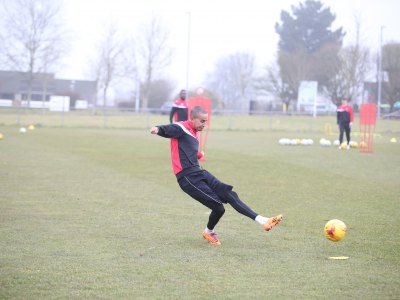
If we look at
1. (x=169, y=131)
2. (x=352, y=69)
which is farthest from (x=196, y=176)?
(x=352, y=69)

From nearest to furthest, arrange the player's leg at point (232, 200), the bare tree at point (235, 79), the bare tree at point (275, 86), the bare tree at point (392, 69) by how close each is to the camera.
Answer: the player's leg at point (232, 200) < the bare tree at point (392, 69) < the bare tree at point (275, 86) < the bare tree at point (235, 79)

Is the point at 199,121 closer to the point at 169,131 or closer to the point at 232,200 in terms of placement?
the point at 169,131

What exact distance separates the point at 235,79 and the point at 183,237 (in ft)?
244

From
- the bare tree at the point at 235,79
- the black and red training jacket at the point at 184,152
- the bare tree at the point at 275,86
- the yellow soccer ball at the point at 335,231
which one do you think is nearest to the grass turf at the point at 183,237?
the yellow soccer ball at the point at 335,231

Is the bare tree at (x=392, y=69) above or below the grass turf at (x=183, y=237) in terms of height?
above

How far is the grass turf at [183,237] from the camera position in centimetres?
595

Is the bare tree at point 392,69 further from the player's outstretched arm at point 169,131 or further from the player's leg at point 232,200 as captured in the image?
the player's outstretched arm at point 169,131

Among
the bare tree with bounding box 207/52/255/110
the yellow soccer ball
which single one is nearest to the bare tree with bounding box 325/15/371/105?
the bare tree with bounding box 207/52/255/110

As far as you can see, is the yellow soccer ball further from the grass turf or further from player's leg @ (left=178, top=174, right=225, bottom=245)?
player's leg @ (left=178, top=174, right=225, bottom=245)

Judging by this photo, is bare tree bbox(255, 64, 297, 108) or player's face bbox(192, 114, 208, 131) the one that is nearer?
player's face bbox(192, 114, 208, 131)

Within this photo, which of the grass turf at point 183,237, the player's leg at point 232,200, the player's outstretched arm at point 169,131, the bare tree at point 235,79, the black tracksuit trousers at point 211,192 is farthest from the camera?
the bare tree at point 235,79

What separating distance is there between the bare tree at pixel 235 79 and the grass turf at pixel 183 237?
60401 mm

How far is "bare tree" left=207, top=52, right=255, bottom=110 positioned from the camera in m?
77.2

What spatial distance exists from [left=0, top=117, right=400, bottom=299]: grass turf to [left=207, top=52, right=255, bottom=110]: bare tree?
60.4 m
